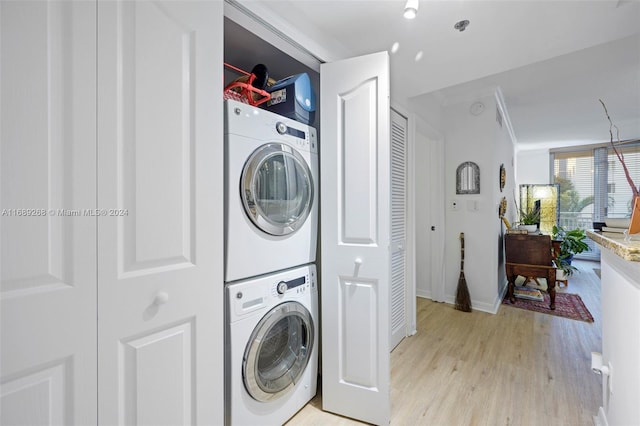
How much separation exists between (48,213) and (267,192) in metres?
0.83

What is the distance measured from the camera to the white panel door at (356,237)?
1.50 m

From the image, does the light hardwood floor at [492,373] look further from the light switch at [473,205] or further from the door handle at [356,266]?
the light switch at [473,205]

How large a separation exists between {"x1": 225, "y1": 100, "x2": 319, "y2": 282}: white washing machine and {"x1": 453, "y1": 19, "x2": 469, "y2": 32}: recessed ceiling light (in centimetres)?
103

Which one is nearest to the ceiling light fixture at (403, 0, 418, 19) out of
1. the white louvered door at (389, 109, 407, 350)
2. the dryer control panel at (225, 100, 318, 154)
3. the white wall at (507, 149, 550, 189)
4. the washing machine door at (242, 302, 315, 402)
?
the dryer control panel at (225, 100, 318, 154)

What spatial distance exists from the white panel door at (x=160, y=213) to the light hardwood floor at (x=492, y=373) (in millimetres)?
927

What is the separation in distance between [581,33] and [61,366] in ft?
9.24

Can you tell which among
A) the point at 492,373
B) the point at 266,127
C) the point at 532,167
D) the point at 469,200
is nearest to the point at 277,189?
the point at 266,127

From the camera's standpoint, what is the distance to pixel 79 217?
749 mm

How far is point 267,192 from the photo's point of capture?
1.41 m

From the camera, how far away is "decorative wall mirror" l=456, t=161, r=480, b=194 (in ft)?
11.0

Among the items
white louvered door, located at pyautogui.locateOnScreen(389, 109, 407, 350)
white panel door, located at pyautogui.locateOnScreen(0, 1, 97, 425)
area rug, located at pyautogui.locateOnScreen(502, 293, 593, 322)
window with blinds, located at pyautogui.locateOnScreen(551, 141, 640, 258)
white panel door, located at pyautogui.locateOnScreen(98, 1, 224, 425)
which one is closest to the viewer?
white panel door, located at pyautogui.locateOnScreen(0, 1, 97, 425)

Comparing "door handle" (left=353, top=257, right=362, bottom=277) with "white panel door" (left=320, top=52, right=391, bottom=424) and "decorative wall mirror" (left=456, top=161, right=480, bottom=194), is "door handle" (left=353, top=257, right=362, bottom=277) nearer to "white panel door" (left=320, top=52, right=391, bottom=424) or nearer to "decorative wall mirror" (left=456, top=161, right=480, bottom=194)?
"white panel door" (left=320, top=52, right=391, bottom=424)

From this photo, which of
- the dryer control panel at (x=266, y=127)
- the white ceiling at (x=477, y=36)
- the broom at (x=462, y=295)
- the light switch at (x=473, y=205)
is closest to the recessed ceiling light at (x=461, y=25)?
the white ceiling at (x=477, y=36)

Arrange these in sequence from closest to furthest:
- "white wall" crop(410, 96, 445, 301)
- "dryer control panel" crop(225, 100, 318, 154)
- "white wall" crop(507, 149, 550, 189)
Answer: "dryer control panel" crop(225, 100, 318, 154) → "white wall" crop(410, 96, 445, 301) → "white wall" crop(507, 149, 550, 189)
